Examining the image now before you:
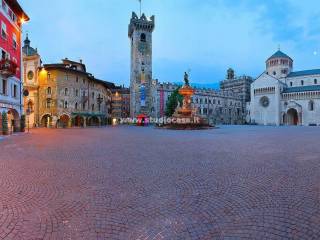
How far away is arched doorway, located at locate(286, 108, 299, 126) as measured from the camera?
88406 mm

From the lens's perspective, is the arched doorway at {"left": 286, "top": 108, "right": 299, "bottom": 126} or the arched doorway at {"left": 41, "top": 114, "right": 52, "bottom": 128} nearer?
the arched doorway at {"left": 41, "top": 114, "right": 52, "bottom": 128}

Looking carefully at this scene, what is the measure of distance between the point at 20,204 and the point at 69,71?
170 ft

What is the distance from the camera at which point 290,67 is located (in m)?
101

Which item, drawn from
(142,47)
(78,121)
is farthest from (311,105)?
Answer: (78,121)

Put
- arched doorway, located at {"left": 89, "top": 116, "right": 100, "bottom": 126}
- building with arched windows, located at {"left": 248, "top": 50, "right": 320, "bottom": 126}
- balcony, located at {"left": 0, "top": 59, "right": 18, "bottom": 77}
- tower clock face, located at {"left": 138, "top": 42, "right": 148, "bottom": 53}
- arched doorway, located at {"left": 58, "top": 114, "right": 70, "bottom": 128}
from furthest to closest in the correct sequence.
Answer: tower clock face, located at {"left": 138, "top": 42, "right": 148, "bottom": 53} → building with arched windows, located at {"left": 248, "top": 50, "right": 320, "bottom": 126} → arched doorway, located at {"left": 89, "top": 116, "right": 100, "bottom": 126} → arched doorway, located at {"left": 58, "top": 114, "right": 70, "bottom": 128} → balcony, located at {"left": 0, "top": 59, "right": 18, "bottom": 77}

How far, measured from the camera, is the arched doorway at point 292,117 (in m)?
88.4

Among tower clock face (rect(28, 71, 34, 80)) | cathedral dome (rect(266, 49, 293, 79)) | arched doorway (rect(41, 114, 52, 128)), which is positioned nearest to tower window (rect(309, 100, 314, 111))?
cathedral dome (rect(266, 49, 293, 79))

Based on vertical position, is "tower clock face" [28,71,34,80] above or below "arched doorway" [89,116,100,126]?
above

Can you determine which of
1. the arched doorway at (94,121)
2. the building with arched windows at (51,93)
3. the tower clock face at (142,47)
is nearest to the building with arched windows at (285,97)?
the tower clock face at (142,47)

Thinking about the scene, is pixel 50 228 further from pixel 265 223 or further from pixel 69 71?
pixel 69 71

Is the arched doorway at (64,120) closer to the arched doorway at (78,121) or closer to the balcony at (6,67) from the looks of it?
the arched doorway at (78,121)

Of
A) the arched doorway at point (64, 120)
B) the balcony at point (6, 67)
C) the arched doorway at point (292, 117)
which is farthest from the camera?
the arched doorway at point (292, 117)

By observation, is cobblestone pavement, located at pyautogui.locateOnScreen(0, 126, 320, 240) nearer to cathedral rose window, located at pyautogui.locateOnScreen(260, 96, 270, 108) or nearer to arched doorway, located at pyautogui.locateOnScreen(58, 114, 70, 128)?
arched doorway, located at pyautogui.locateOnScreen(58, 114, 70, 128)

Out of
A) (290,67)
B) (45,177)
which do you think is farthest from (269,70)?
(45,177)
